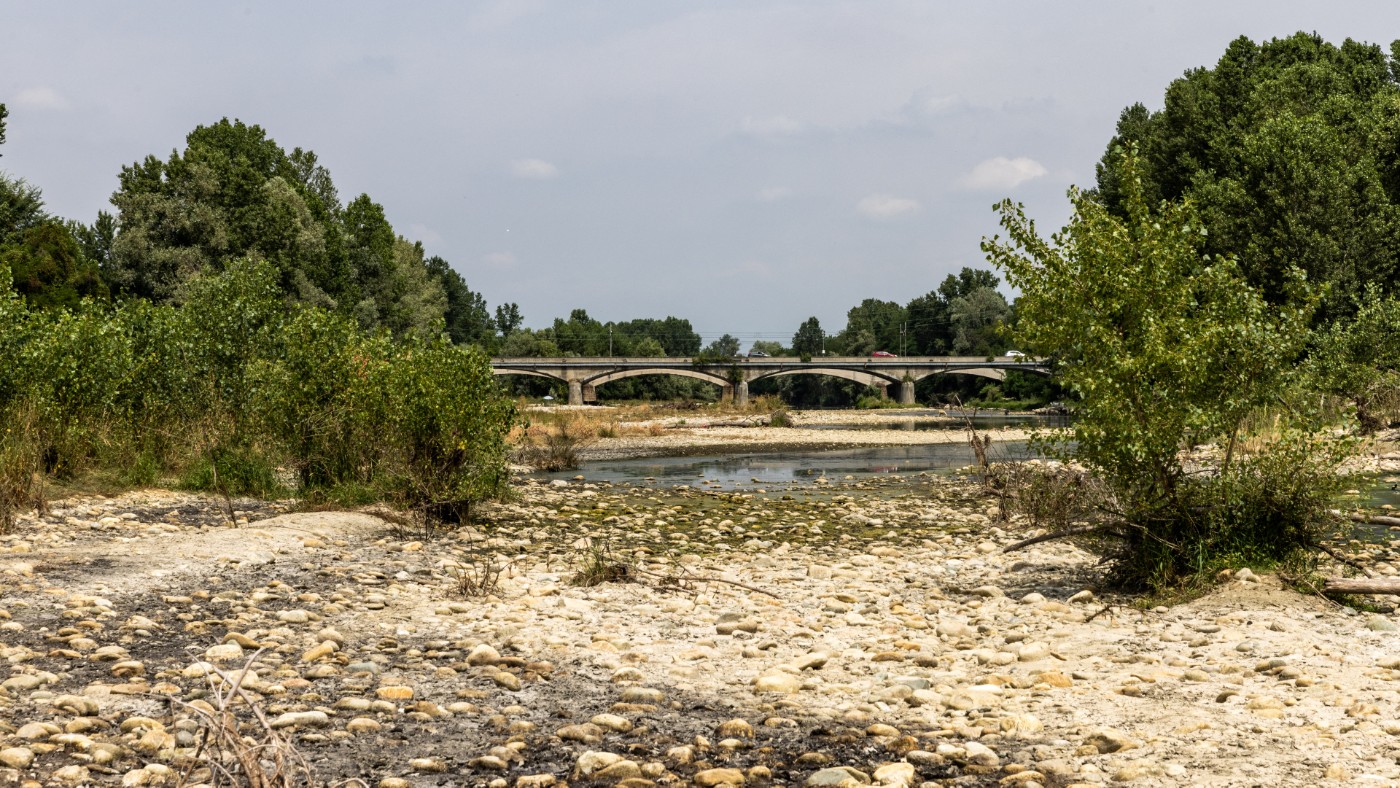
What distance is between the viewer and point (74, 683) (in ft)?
28.7

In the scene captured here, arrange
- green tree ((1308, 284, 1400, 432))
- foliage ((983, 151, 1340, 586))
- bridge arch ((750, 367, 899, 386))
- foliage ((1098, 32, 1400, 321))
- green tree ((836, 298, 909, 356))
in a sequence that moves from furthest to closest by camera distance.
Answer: green tree ((836, 298, 909, 356))
bridge arch ((750, 367, 899, 386))
foliage ((1098, 32, 1400, 321))
green tree ((1308, 284, 1400, 432))
foliage ((983, 151, 1340, 586))

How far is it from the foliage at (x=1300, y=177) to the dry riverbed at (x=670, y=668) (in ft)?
99.3

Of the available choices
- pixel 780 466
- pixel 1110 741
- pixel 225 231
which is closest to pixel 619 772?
pixel 1110 741

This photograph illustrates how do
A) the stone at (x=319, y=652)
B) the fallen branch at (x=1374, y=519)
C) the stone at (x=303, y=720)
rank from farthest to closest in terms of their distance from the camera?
1. the fallen branch at (x=1374, y=519)
2. the stone at (x=319, y=652)
3. the stone at (x=303, y=720)

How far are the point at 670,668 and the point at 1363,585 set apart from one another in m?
7.14

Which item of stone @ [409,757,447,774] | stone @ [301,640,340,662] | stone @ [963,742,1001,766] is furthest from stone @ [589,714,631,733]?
stone @ [301,640,340,662]

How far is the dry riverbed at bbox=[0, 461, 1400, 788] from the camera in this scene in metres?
7.48

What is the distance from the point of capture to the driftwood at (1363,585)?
11.4 meters

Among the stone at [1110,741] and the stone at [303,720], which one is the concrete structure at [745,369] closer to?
the stone at [303,720]

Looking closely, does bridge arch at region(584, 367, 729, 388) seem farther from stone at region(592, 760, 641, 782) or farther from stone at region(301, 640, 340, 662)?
stone at region(592, 760, 641, 782)

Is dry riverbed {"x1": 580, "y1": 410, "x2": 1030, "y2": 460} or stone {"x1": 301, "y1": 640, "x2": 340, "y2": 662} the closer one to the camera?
stone {"x1": 301, "y1": 640, "x2": 340, "y2": 662}

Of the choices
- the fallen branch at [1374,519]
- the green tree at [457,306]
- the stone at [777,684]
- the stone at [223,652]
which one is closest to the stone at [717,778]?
the stone at [777,684]

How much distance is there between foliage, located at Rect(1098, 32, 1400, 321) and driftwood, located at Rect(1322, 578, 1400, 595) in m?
31.2

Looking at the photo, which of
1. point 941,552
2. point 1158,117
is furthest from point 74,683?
point 1158,117
